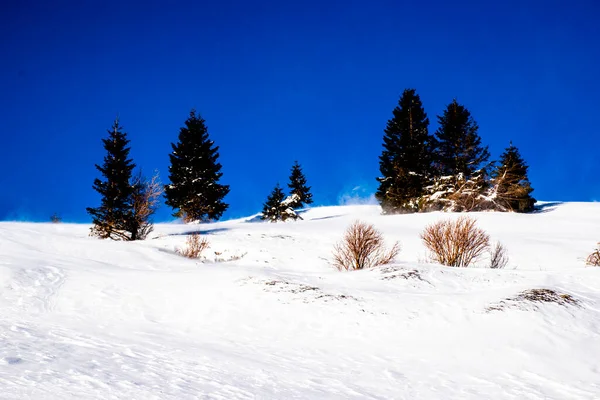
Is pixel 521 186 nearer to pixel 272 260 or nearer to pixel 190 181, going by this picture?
pixel 272 260

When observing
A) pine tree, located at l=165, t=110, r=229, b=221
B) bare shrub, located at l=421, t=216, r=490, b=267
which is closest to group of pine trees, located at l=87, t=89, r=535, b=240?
pine tree, located at l=165, t=110, r=229, b=221

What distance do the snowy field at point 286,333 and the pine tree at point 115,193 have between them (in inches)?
282

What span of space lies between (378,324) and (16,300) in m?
7.10

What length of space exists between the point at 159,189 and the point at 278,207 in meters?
14.6

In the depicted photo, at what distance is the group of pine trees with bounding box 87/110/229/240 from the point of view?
1898 cm

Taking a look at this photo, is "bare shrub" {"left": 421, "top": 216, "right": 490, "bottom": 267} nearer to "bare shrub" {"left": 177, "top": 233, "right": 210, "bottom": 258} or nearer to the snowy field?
the snowy field

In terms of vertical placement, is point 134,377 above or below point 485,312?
below

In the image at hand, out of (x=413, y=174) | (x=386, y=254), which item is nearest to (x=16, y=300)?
(x=386, y=254)

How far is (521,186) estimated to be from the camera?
86.0 ft

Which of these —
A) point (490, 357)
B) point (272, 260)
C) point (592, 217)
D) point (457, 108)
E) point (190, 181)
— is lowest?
point (490, 357)

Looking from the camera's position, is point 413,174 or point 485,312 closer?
point 485,312

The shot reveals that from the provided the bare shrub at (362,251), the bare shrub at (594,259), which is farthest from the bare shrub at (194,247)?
the bare shrub at (594,259)

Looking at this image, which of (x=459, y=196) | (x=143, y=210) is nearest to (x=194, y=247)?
(x=143, y=210)

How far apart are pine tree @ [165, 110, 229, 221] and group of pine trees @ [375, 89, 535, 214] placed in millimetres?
14509
